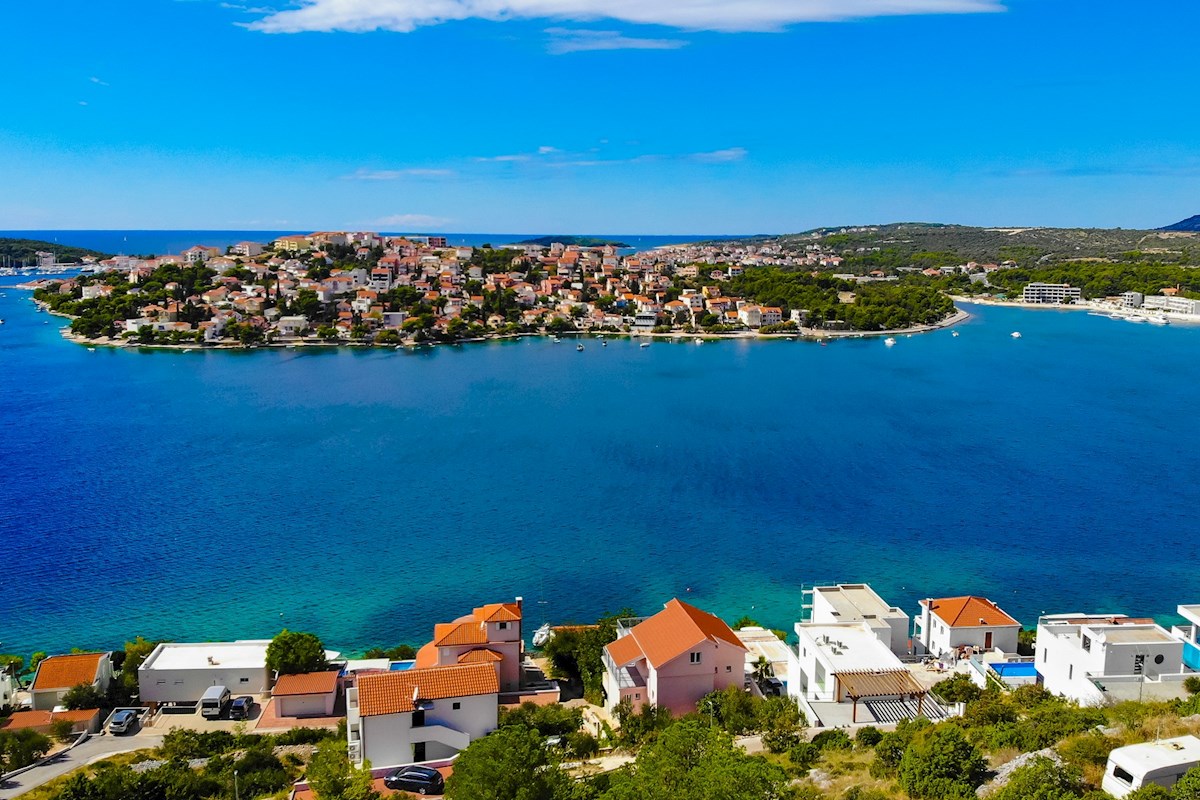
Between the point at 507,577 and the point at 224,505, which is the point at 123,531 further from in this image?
the point at 507,577

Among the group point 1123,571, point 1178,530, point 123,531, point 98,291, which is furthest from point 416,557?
point 98,291

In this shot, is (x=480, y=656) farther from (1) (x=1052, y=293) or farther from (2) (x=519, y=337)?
(1) (x=1052, y=293)

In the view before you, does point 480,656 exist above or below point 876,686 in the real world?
below

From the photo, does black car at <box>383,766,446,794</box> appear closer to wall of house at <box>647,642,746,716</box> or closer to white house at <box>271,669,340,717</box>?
white house at <box>271,669,340,717</box>

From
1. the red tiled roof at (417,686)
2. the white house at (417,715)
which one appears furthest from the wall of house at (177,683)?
the red tiled roof at (417,686)

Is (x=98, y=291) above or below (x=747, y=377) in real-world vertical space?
above

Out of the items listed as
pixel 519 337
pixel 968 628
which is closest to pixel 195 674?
pixel 968 628

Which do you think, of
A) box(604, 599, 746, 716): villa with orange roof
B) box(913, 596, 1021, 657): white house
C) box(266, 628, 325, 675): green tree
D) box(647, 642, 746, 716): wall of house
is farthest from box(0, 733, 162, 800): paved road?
box(913, 596, 1021, 657): white house
